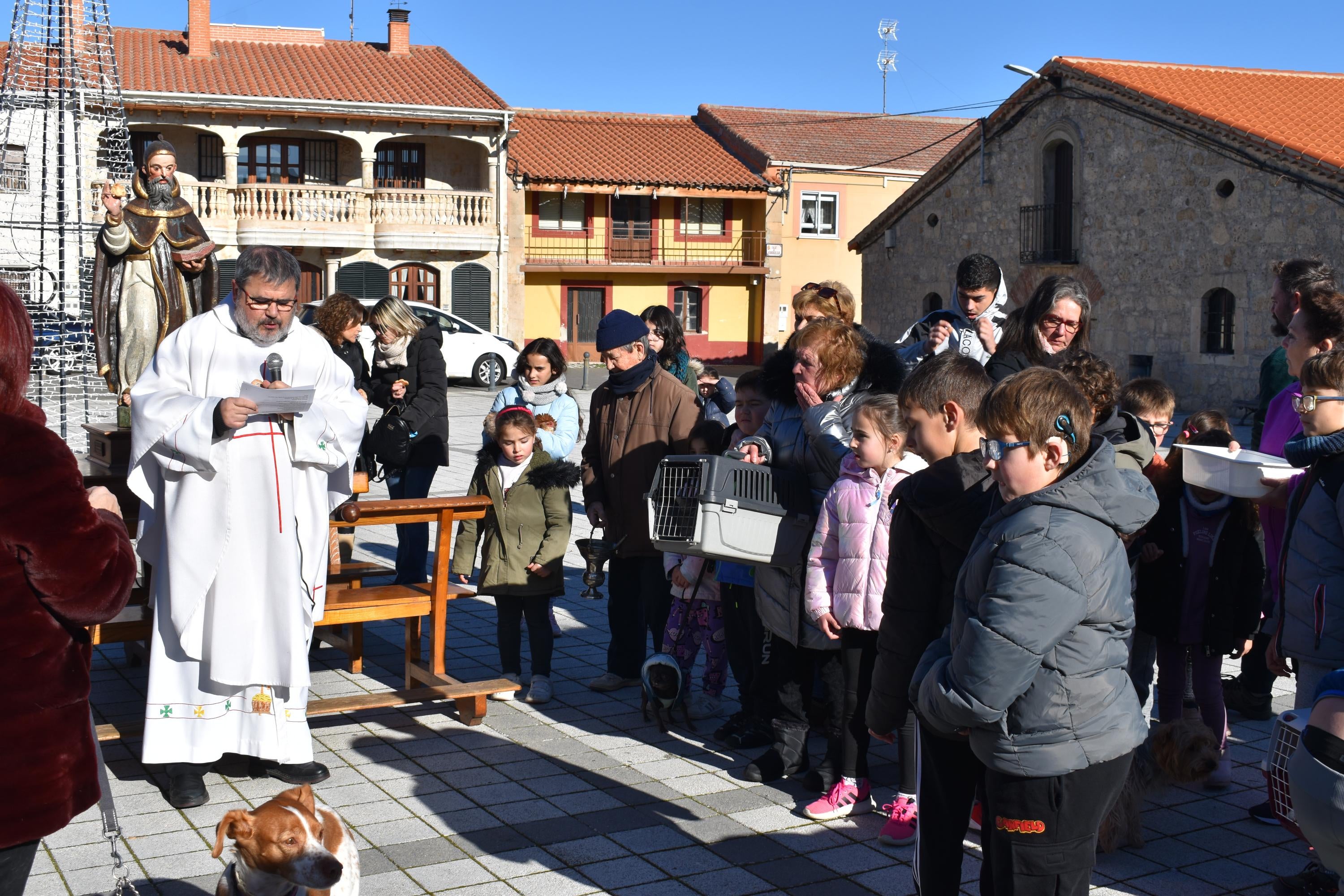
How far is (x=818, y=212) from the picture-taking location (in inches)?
1666

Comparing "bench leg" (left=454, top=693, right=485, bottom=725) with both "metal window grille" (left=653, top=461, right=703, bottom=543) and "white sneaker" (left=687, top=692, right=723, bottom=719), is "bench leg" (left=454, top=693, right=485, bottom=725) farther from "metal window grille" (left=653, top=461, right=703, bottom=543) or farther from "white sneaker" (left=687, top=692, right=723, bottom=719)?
"metal window grille" (left=653, top=461, right=703, bottom=543)

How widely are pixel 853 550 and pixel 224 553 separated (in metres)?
2.34

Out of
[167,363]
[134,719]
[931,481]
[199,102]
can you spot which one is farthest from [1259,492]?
[199,102]

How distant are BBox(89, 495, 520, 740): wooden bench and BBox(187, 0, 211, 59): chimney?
3362 centimetres

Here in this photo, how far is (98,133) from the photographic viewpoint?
813cm

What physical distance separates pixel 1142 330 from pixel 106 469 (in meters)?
23.0

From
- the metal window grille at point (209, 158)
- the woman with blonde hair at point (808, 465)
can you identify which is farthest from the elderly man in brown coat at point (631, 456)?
the metal window grille at point (209, 158)

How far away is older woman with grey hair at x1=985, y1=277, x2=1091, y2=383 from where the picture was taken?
5.07 m

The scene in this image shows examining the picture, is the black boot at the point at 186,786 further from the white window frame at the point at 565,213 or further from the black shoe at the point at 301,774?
the white window frame at the point at 565,213

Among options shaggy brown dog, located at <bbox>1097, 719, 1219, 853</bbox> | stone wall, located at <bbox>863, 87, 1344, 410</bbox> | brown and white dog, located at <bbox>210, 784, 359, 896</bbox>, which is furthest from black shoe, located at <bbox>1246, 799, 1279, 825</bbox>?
stone wall, located at <bbox>863, 87, 1344, 410</bbox>

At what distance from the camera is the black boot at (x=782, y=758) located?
5.10m

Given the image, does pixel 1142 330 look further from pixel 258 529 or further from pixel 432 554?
pixel 258 529

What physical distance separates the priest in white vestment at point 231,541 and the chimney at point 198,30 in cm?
3424

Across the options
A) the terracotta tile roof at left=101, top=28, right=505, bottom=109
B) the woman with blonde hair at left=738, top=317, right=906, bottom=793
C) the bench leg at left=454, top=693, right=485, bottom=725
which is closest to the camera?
the woman with blonde hair at left=738, top=317, right=906, bottom=793
